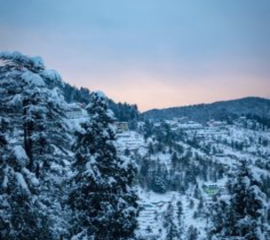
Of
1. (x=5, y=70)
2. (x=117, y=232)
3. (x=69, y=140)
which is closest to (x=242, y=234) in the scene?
(x=117, y=232)

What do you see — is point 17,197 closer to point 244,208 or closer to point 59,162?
point 59,162

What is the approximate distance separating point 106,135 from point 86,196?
2.71 m

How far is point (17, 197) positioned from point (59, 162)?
167 inches

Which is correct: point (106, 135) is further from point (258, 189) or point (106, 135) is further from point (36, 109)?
point (258, 189)

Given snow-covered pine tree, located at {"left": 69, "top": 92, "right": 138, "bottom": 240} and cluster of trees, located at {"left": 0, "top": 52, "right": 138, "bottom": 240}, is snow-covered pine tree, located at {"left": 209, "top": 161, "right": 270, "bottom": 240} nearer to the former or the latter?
cluster of trees, located at {"left": 0, "top": 52, "right": 138, "bottom": 240}

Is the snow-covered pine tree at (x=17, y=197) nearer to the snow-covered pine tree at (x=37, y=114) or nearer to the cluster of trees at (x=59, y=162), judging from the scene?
the cluster of trees at (x=59, y=162)

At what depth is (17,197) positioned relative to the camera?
39.9 ft

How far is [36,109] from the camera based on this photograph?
589 inches

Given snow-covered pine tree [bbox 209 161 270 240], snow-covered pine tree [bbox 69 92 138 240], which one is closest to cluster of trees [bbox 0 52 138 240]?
snow-covered pine tree [bbox 69 92 138 240]

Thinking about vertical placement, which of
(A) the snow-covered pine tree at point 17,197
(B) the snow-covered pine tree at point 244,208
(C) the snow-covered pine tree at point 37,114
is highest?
(C) the snow-covered pine tree at point 37,114

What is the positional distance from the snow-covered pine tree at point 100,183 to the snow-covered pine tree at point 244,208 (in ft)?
21.4

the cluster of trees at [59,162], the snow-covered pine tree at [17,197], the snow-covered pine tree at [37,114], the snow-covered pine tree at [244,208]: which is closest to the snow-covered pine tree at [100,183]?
the cluster of trees at [59,162]

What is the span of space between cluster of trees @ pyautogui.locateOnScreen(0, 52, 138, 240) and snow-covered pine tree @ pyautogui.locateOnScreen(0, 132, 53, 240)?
0.11ft

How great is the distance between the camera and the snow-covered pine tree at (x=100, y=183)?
1677cm
